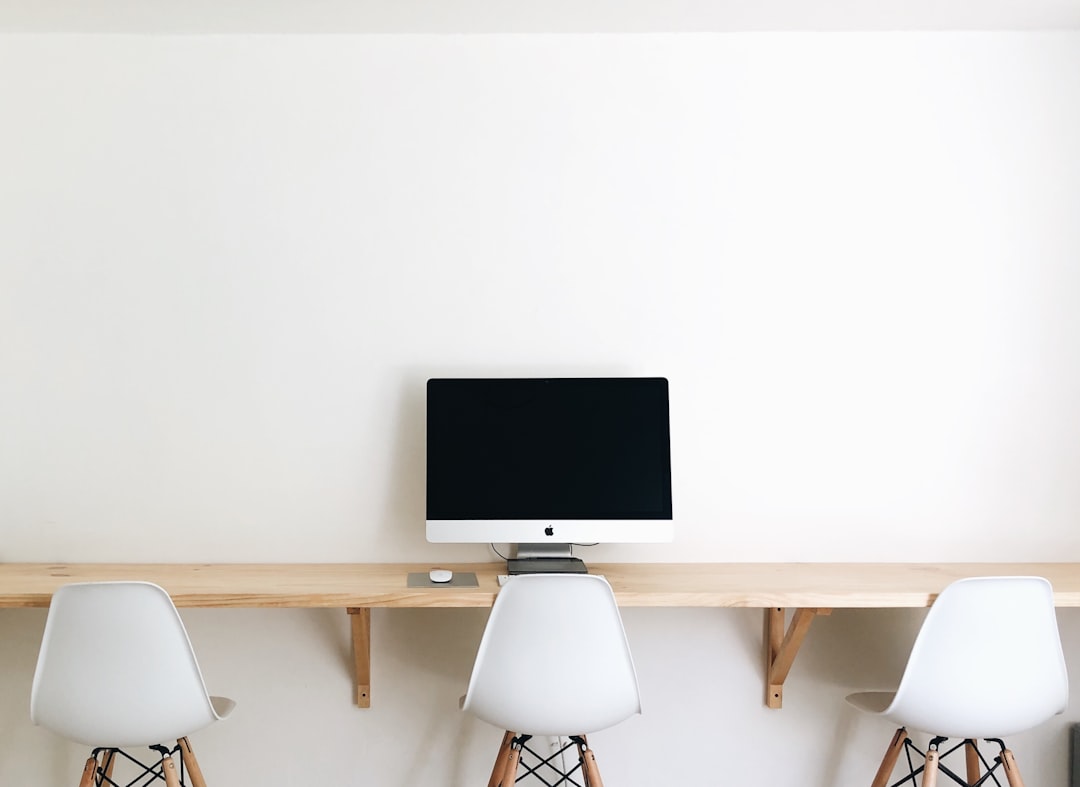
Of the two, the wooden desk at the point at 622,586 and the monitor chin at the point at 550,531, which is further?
the monitor chin at the point at 550,531

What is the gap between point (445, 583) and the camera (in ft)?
6.91

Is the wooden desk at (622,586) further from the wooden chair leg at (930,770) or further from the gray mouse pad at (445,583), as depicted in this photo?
the wooden chair leg at (930,770)

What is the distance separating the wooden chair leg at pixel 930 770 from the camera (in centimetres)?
196

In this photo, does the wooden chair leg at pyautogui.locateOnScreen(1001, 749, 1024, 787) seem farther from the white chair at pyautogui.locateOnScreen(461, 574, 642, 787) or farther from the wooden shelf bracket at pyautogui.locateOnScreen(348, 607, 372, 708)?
the wooden shelf bracket at pyautogui.locateOnScreen(348, 607, 372, 708)

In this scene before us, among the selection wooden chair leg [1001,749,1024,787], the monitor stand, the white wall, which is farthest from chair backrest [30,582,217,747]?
wooden chair leg [1001,749,1024,787]

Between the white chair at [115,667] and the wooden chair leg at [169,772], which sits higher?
the white chair at [115,667]

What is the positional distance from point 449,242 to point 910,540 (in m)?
1.55

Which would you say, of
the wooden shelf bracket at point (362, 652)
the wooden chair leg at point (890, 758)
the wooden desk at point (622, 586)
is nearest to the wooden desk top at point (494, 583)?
the wooden desk at point (622, 586)

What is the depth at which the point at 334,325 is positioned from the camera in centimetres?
244

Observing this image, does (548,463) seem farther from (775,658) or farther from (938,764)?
(938,764)

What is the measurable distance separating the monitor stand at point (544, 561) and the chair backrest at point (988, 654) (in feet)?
2.69

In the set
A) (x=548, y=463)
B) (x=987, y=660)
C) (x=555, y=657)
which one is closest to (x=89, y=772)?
Answer: (x=555, y=657)

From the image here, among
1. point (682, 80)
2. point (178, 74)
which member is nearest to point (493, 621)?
point (682, 80)

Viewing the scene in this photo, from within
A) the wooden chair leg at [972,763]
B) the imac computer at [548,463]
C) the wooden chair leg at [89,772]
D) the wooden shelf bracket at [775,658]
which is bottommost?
the wooden chair leg at [972,763]
